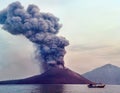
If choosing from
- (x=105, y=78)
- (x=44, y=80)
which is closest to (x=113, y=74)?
(x=105, y=78)

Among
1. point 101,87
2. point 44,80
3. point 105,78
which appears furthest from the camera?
point 44,80

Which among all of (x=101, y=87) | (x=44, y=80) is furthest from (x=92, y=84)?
(x=44, y=80)

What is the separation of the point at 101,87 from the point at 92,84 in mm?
2715

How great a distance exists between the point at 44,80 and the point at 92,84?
15.3m

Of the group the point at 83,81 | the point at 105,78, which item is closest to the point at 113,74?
the point at 105,78

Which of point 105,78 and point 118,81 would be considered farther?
point 118,81

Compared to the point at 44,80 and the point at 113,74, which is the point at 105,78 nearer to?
the point at 113,74

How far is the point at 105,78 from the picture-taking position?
6444 centimetres

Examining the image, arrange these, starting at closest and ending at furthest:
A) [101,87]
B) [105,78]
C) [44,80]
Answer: [105,78] → [101,87] → [44,80]

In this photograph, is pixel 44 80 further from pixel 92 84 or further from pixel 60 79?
pixel 92 84

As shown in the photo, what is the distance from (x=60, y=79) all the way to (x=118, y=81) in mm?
16494

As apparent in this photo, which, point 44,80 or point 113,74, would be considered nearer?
point 113,74

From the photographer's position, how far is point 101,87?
7025 cm

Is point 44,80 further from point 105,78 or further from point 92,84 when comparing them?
point 105,78
